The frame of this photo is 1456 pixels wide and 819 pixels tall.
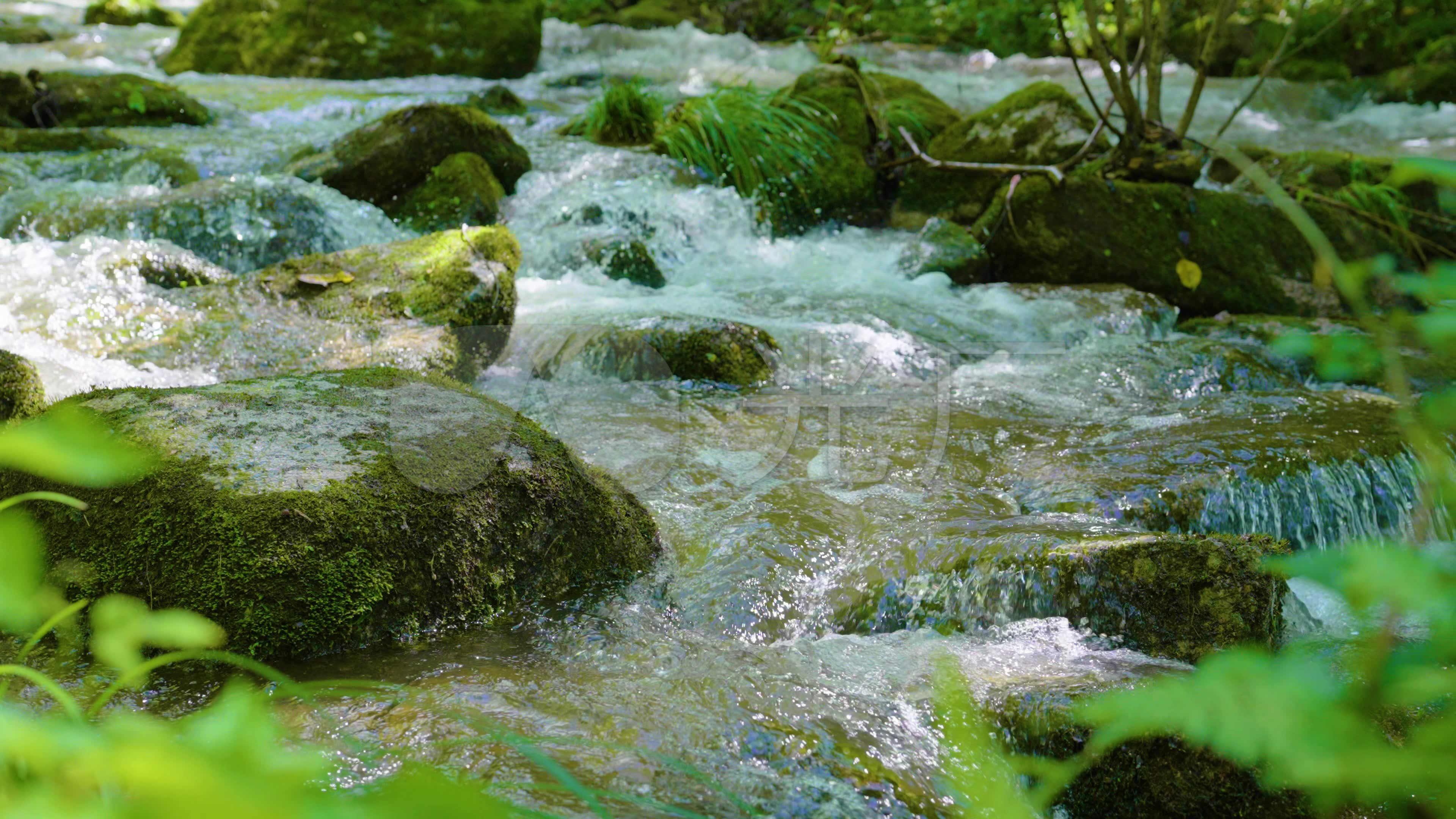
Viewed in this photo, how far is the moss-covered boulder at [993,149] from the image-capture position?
704 cm

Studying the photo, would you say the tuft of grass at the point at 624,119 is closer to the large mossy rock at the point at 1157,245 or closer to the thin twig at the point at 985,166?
the thin twig at the point at 985,166

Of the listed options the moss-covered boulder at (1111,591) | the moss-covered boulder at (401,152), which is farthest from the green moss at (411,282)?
the moss-covered boulder at (1111,591)

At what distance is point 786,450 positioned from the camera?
3637mm

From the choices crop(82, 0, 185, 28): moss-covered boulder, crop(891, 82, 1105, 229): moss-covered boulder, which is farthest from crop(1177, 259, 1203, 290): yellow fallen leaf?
crop(82, 0, 185, 28): moss-covered boulder

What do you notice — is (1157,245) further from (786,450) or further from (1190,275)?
(786,450)

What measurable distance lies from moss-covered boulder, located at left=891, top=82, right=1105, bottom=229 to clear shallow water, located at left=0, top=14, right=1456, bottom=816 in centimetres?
58

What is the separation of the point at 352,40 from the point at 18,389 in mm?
9589

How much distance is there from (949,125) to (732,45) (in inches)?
253

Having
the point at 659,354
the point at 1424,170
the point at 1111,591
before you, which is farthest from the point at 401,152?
the point at 1424,170

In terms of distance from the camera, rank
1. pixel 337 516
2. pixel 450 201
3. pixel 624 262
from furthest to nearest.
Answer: pixel 450 201
pixel 624 262
pixel 337 516

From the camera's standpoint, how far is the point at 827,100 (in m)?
7.71

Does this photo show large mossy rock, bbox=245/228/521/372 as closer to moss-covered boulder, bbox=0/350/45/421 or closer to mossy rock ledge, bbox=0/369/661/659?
moss-covered boulder, bbox=0/350/45/421

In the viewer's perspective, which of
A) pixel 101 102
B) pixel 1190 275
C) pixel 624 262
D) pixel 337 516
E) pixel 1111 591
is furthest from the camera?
pixel 101 102

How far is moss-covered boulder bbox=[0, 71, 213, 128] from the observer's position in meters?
7.50
